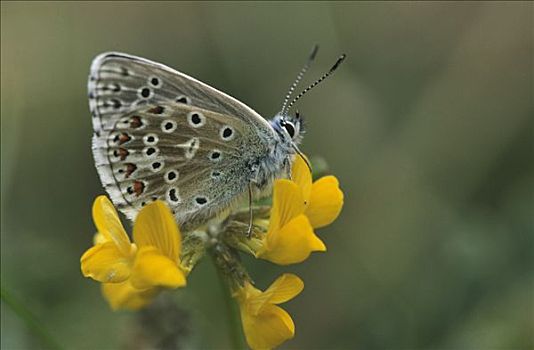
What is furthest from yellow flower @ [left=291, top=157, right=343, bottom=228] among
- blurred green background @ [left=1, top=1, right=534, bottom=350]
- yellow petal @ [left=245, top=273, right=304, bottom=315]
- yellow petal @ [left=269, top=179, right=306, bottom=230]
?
blurred green background @ [left=1, top=1, right=534, bottom=350]

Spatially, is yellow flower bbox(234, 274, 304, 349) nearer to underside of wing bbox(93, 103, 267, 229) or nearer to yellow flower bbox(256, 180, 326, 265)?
yellow flower bbox(256, 180, 326, 265)

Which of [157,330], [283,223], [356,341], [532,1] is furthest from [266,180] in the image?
[532,1]

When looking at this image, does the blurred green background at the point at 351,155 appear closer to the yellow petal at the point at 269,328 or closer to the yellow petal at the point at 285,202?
the yellow petal at the point at 269,328

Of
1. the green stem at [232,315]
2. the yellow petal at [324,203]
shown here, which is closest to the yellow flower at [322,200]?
the yellow petal at [324,203]

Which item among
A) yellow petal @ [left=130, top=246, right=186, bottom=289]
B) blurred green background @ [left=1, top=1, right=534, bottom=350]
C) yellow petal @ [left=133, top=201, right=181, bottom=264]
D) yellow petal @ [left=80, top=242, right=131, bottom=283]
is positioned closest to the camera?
yellow petal @ [left=130, top=246, right=186, bottom=289]

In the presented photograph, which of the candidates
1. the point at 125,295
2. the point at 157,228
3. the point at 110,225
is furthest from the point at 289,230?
the point at 125,295

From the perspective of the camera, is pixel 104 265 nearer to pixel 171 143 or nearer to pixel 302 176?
pixel 171 143
